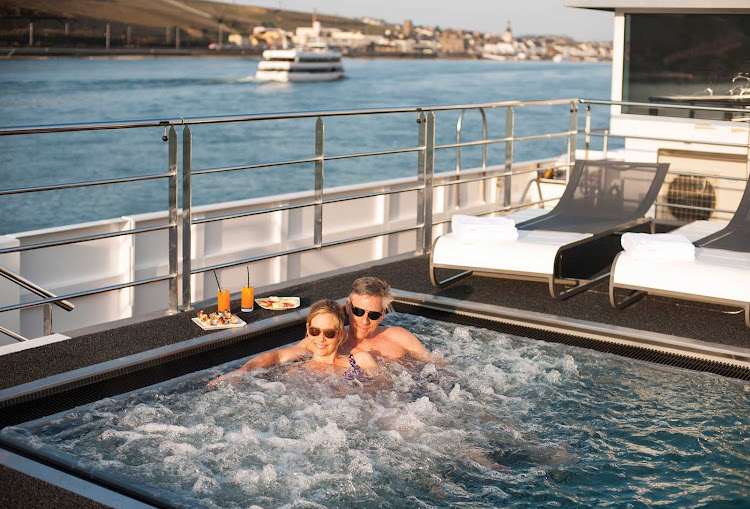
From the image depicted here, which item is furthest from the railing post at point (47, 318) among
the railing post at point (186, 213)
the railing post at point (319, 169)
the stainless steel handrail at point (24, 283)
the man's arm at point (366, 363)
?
the man's arm at point (366, 363)

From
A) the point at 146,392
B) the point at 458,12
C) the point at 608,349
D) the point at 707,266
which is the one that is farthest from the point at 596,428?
the point at 458,12

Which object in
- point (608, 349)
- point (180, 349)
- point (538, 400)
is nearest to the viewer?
point (538, 400)

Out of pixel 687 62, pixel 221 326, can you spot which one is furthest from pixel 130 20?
pixel 221 326

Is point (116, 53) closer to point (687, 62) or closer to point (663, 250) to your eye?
point (687, 62)

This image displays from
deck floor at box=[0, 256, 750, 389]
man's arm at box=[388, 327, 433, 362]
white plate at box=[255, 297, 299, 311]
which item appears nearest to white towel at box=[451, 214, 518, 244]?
deck floor at box=[0, 256, 750, 389]

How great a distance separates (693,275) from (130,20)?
5572 centimetres

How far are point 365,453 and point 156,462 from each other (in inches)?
29.6

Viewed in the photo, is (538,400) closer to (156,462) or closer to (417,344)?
(417,344)

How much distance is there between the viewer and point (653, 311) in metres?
5.27

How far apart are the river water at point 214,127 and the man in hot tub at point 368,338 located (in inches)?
851

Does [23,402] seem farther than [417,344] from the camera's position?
Result: No

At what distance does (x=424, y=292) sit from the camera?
5.60 metres

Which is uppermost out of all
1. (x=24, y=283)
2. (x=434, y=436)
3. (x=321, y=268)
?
(x=24, y=283)

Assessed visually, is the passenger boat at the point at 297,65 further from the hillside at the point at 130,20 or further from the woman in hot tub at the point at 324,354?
the woman in hot tub at the point at 324,354
